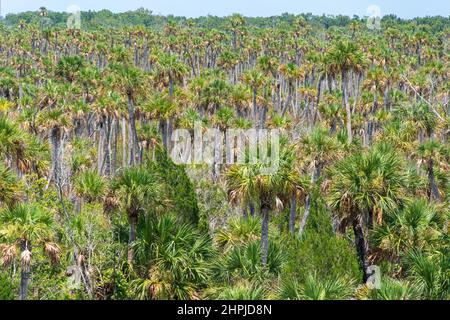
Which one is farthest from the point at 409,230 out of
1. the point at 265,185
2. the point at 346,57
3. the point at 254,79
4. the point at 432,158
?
the point at 254,79

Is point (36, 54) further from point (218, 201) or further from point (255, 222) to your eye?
point (255, 222)

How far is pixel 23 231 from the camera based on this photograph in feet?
61.4

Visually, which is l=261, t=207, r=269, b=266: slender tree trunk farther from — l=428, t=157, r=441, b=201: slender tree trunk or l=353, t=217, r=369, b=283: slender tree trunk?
l=428, t=157, r=441, b=201: slender tree trunk

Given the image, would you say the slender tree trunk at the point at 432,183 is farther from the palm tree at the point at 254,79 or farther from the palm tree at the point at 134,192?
the palm tree at the point at 254,79

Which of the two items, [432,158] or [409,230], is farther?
[432,158]

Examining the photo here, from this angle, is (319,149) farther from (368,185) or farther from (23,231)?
(23,231)

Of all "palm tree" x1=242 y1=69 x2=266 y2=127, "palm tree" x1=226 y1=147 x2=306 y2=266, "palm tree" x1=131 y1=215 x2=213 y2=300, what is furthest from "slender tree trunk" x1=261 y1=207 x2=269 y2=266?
"palm tree" x1=242 y1=69 x2=266 y2=127

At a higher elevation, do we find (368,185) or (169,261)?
(368,185)

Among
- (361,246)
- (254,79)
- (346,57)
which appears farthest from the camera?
(254,79)

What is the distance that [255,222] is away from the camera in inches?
1024

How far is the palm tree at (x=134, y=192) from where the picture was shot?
22.4 metres

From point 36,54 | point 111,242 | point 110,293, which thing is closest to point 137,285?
point 110,293

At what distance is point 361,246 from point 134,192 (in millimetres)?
10553

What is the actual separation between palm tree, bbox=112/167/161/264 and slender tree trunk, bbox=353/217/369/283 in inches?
349
